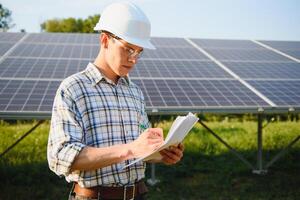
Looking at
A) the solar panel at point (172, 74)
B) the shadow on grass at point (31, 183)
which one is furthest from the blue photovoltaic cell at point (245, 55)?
the shadow on grass at point (31, 183)

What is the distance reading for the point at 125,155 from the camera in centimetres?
207

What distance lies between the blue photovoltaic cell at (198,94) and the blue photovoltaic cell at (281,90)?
28 cm

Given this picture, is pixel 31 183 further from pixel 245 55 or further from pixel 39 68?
pixel 245 55

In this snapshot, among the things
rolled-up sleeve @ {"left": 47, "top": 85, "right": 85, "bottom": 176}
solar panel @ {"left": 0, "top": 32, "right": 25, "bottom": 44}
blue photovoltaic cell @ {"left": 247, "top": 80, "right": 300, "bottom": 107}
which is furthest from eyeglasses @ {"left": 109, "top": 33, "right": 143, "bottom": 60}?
solar panel @ {"left": 0, "top": 32, "right": 25, "bottom": 44}

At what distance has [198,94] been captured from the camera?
6902 millimetres

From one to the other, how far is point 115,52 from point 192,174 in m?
6.51

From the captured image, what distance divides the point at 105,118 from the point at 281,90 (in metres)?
5.61

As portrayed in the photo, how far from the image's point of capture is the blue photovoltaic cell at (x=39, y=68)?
24.1ft

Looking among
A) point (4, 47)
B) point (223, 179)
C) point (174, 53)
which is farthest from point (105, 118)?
point (4, 47)

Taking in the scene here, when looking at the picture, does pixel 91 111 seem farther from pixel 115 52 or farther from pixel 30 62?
pixel 30 62

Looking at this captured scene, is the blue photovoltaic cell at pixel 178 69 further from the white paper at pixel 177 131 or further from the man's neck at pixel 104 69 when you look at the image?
the white paper at pixel 177 131

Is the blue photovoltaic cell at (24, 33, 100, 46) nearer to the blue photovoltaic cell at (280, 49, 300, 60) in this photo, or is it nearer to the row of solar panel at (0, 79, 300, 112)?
the row of solar panel at (0, 79, 300, 112)

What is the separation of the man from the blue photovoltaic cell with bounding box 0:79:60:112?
11.3ft

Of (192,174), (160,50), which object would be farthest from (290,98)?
(160,50)
